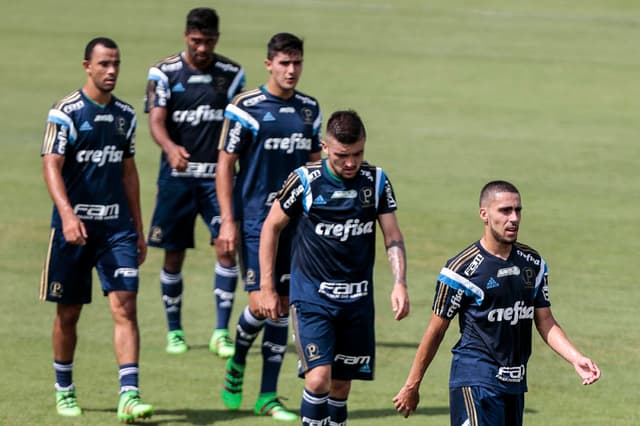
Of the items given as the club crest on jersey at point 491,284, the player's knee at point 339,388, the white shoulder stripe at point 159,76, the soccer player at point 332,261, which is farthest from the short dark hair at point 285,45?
the club crest on jersey at point 491,284

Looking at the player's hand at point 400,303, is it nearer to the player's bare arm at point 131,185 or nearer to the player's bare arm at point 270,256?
the player's bare arm at point 270,256

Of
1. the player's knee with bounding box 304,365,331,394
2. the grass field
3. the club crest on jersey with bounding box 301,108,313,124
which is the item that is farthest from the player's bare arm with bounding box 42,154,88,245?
the player's knee with bounding box 304,365,331,394

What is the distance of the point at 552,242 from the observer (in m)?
16.5

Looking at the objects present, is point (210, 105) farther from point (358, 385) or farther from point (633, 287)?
point (633, 287)

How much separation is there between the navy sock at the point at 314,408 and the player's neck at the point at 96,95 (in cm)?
296

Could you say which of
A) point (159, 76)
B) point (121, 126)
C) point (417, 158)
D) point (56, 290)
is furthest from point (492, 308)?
point (417, 158)

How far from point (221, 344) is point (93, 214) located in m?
2.44

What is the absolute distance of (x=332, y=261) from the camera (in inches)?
348

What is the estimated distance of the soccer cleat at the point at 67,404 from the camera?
1022 cm

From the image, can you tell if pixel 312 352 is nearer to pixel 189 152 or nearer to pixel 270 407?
pixel 270 407

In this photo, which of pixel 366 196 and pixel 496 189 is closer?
pixel 496 189

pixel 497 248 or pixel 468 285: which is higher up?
pixel 497 248

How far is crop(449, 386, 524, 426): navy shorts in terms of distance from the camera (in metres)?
7.68

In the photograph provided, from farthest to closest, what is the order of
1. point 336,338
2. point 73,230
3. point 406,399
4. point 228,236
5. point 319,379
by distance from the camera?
point 228,236
point 73,230
point 336,338
point 319,379
point 406,399
